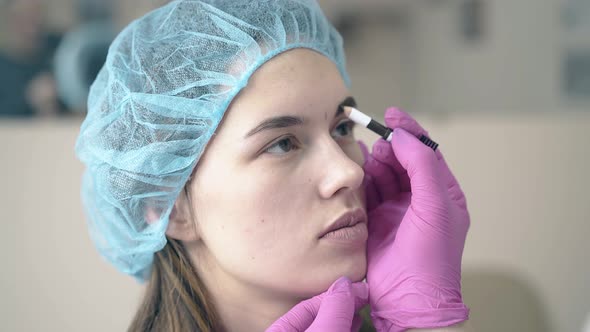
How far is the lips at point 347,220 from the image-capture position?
3.31ft

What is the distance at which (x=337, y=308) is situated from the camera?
952 millimetres

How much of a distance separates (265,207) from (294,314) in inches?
8.5

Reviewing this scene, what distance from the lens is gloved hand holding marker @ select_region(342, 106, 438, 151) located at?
1.07 m

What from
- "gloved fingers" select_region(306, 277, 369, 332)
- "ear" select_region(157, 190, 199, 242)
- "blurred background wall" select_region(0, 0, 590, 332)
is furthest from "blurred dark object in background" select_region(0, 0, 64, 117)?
"gloved fingers" select_region(306, 277, 369, 332)

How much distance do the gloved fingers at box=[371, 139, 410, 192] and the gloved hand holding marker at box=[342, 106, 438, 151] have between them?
0.10 feet

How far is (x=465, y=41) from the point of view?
9.55 feet

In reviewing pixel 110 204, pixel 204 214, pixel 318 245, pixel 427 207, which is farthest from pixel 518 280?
pixel 110 204

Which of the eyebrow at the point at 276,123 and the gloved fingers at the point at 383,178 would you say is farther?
the gloved fingers at the point at 383,178

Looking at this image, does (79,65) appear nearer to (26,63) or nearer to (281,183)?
(26,63)

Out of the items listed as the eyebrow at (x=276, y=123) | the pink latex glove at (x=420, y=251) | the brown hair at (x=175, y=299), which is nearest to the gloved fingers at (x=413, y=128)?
the pink latex glove at (x=420, y=251)

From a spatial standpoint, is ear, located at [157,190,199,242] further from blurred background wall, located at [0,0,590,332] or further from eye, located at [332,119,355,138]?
blurred background wall, located at [0,0,590,332]

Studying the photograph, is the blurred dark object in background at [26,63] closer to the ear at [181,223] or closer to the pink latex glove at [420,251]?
the ear at [181,223]

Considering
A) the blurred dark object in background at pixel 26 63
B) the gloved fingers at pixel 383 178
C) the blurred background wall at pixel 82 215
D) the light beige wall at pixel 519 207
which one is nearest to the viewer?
the gloved fingers at pixel 383 178

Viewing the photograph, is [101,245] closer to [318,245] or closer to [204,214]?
[204,214]
